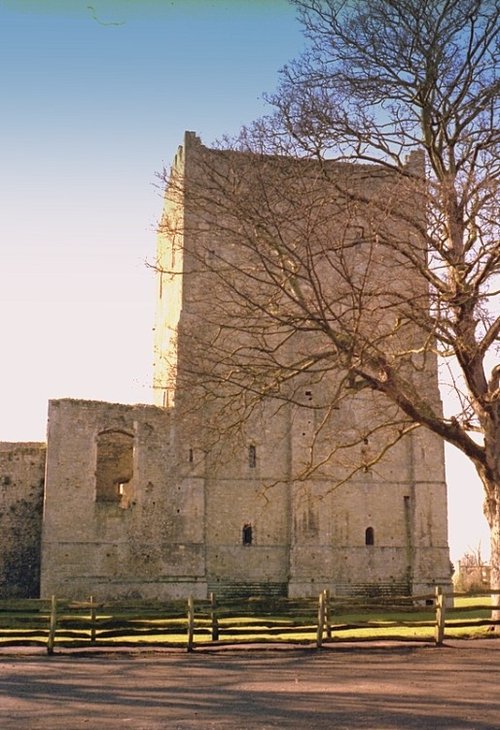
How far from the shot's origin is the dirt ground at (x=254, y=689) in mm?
7457

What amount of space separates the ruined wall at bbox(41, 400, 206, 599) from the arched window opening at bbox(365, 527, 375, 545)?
5.45 metres

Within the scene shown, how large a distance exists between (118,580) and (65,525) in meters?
2.26

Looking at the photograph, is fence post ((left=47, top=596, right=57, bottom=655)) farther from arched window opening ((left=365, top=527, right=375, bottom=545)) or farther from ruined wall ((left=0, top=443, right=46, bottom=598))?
arched window opening ((left=365, top=527, right=375, bottom=545))

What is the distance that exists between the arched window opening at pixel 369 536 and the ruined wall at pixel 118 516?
5.45 metres

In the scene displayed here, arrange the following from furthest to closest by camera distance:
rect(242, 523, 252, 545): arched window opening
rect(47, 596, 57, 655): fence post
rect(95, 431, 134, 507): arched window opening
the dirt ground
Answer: rect(95, 431, 134, 507): arched window opening < rect(242, 523, 252, 545): arched window opening < rect(47, 596, 57, 655): fence post < the dirt ground

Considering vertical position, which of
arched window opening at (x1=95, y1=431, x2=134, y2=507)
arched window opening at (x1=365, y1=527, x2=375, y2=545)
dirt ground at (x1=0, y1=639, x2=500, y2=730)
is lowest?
dirt ground at (x1=0, y1=639, x2=500, y2=730)

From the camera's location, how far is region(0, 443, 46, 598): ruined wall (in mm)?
26062

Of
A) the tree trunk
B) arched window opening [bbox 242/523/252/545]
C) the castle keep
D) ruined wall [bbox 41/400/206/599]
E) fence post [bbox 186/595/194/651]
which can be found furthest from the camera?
arched window opening [bbox 242/523/252/545]

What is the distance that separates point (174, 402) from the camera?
27469 millimetres

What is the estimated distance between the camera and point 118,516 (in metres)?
26.4

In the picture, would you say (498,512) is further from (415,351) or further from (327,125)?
(327,125)

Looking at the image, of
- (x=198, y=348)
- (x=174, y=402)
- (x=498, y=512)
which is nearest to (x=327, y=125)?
(x=198, y=348)

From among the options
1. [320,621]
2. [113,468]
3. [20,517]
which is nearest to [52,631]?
[320,621]

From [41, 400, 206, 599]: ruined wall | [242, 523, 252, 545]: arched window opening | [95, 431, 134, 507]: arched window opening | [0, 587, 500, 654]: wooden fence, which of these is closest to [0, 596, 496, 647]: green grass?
[0, 587, 500, 654]: wooden fence
